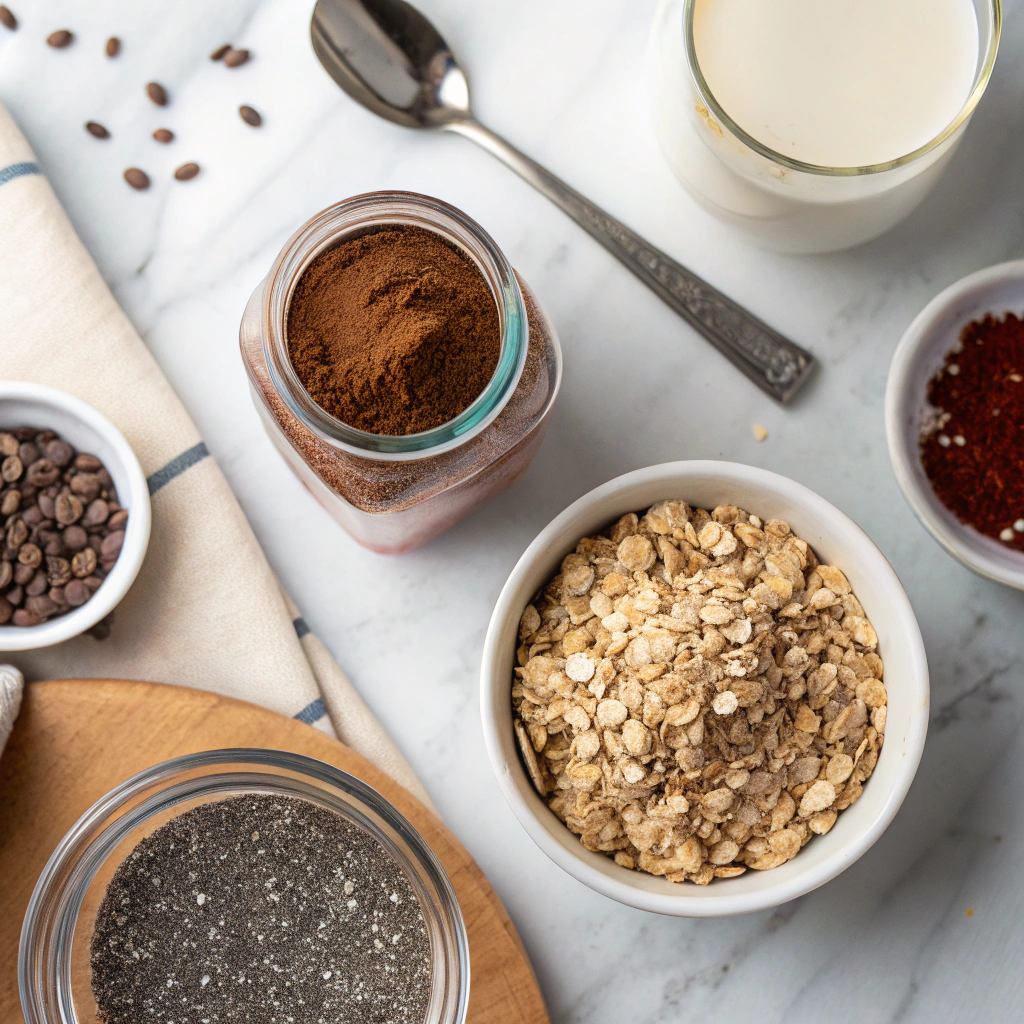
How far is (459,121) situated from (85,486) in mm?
627

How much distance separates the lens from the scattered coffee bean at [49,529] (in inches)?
41.0

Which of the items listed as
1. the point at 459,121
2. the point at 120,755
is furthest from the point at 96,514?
the point at 459,121

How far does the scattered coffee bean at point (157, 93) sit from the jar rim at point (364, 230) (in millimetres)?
439

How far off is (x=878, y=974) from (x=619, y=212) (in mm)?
978

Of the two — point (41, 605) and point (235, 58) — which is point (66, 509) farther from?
point (235, 58)

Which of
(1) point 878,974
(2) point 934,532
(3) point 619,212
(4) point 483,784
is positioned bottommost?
(1) point 878,974

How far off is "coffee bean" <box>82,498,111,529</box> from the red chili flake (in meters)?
0.97

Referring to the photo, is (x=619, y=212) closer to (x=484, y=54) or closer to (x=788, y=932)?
(x=484, y=54)

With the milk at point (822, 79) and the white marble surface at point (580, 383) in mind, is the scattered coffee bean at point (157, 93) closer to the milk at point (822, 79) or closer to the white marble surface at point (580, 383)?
the white marble surface at point (580, 383)

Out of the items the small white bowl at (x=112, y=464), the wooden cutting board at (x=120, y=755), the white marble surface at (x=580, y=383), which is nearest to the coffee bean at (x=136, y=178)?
the white marble surface at (x=580, y=383)

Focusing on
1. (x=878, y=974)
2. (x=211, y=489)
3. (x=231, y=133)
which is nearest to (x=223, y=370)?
(x=211, y=489)

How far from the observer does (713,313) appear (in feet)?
3.60

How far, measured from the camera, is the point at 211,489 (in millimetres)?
1097

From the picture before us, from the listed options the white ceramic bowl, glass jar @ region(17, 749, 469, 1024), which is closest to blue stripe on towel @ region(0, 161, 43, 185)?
glass jar @ region(17, 749, 469, 1024)
